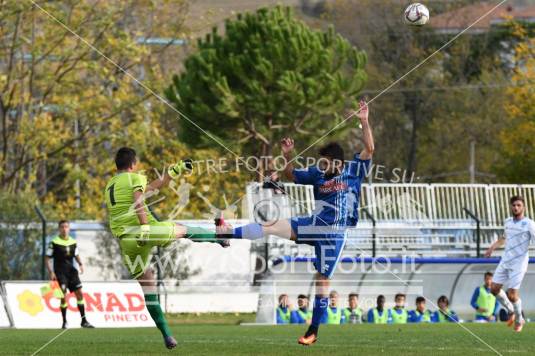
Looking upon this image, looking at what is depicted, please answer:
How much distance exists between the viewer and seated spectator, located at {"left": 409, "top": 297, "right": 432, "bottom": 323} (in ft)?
83.0

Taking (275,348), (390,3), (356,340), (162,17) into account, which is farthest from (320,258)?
(390,3)

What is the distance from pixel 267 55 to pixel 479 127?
25.5m

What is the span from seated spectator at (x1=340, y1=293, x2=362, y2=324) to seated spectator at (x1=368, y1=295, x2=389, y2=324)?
0.83 feet

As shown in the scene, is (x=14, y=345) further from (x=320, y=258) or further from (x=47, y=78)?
(x=47, y=78)

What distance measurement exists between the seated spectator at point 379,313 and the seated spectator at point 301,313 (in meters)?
1.49

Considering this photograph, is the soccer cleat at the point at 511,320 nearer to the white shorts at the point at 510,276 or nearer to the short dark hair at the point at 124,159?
the white shorts at the point at 510,276

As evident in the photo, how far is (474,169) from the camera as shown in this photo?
6162 cm

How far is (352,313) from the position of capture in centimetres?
2503

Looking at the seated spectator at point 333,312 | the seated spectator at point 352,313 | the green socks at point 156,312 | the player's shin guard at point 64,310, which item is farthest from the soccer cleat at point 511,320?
the player's shin guard at point 64,310

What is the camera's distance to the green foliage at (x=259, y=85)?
3759 cm

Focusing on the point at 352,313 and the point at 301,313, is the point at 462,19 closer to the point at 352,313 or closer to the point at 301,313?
the point at 352,313

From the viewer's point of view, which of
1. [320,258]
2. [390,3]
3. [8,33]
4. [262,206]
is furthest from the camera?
[390,3]

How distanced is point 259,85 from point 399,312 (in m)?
14.5

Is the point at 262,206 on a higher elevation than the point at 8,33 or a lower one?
lower
